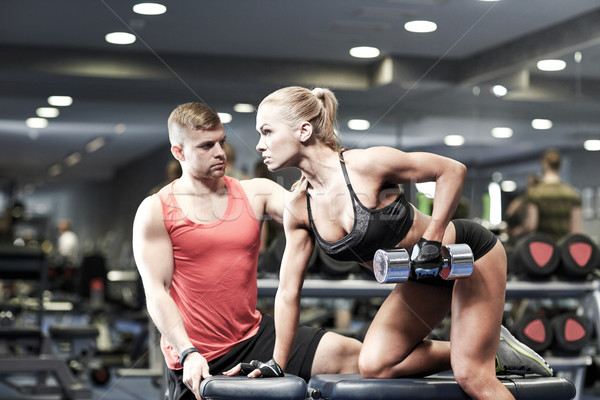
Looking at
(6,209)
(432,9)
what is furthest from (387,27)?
(6,209)

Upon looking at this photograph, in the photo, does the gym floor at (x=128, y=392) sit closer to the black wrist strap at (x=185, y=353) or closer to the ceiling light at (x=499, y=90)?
the ceiling light at (x=499, y=90)

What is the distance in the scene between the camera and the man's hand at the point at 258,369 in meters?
1.87

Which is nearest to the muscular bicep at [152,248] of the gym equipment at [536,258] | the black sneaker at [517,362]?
the black sneaker at [517,362]

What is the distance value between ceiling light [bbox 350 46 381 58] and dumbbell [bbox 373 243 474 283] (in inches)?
46.4

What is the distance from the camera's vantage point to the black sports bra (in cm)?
188

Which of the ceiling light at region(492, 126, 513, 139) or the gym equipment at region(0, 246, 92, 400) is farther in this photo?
the ceiling light at region(492, 126, 513, 139)

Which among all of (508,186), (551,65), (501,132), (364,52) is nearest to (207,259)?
(364,52)

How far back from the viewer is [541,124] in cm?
523

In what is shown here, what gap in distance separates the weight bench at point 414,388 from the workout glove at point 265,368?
14 centimetres

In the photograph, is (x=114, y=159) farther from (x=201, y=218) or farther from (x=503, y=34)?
(x=201, y=218)

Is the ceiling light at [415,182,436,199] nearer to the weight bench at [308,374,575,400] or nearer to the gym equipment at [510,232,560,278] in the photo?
the weight bench at [308,374,575,400]

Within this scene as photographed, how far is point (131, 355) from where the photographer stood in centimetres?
493

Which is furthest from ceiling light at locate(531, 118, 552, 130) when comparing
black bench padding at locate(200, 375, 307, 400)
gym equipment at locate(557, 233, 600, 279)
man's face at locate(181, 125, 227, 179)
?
black bench padding at locate(200, 375, 307, 400)

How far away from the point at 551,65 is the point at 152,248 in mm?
→ 3518
